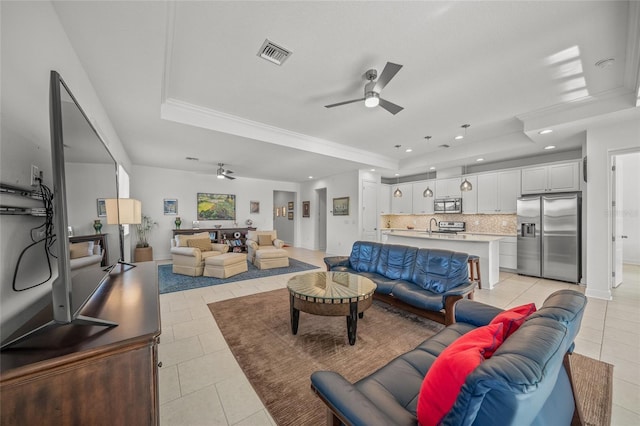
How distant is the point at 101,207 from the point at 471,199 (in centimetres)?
701

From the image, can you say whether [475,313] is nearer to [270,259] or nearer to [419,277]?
[419,277]

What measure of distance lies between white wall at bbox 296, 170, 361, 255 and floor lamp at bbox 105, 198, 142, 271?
17.3 feet

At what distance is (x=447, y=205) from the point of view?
6508mm

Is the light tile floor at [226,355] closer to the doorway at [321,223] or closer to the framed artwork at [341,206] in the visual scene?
the framed artwork at [341,206]

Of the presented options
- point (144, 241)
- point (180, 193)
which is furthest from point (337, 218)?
point (144, 241)

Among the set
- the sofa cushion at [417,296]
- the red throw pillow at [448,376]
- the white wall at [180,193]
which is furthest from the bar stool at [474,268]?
the white wall at [180,193]

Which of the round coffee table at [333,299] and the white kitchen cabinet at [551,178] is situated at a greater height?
the white kitchen cabinet at [551,178]

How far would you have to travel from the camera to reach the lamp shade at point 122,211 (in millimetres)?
1847

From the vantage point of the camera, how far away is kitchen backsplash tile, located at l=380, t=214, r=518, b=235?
5730mm

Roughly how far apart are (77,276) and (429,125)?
4706 mm

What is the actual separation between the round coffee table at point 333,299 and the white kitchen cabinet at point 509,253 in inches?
175

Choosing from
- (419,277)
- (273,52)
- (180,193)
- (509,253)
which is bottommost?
(509,253)

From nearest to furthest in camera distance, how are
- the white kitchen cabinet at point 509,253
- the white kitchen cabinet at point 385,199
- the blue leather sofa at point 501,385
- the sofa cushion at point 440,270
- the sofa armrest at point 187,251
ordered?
1. the blue leather sofa at point 501,385
2. the sofa cushion at point 440,270
3. the sofa armrest at point 187,251
4. the white kitchen cabinet at point 509,253
5. the white kitchen cabinet at point 385,199

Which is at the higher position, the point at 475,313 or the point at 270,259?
the point at 475,313
